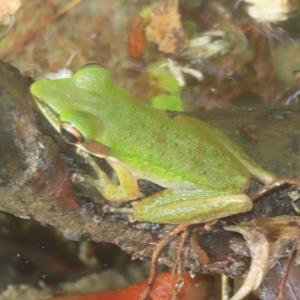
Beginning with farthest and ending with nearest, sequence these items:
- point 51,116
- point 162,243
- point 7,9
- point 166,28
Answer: point 166,28 < point 7,9 < point 162,243 < point 51,116

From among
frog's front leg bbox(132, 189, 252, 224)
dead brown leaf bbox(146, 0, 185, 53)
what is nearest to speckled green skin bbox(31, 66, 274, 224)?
frog's front leg bbox(132, 189, 252, 224)

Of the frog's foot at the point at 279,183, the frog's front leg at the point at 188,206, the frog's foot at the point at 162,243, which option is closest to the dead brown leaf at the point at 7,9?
the frog's front leg at the point at 188,206

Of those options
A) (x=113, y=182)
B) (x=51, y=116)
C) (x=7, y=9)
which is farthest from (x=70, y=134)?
(x=7, y=9)

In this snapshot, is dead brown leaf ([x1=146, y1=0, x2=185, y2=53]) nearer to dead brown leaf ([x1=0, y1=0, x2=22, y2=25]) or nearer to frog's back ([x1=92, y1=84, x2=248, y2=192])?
dead brown leaf ([x1=0, y1=0, x2=22, y2=25])

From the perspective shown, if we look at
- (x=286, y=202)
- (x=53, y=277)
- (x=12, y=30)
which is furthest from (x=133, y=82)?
(x=286, y=202)

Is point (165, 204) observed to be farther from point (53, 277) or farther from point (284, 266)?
point (53, 277)

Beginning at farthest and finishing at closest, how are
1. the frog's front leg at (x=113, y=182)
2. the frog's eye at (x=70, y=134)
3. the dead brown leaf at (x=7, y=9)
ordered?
the dead brown leaf at (x=7, y=9), the frog's front leg at (x=113, y=182), the frog's eye at (x=70, y=134)

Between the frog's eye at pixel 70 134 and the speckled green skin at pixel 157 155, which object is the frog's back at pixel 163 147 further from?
the frog's eye at pixel 70 134

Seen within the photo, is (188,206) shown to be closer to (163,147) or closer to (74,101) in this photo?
(163,147)
